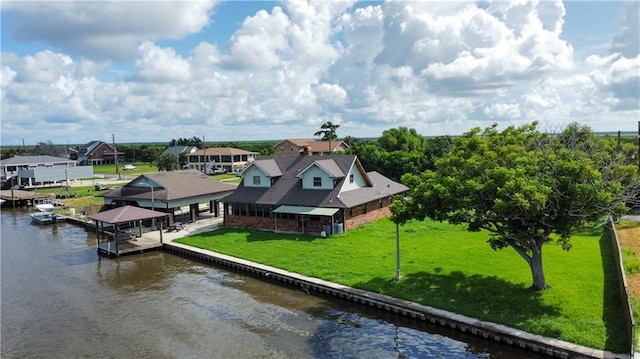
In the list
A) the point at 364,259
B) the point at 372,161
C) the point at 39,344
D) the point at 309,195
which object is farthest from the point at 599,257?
the point at 372,161

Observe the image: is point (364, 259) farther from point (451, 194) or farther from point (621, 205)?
point (621, 205)

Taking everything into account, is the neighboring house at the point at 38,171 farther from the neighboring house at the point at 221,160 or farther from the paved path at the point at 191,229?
the paved path at the point at 191,229

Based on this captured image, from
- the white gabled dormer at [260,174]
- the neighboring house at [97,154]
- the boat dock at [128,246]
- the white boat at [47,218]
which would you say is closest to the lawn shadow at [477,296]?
the white gabled dormer at [260,174]

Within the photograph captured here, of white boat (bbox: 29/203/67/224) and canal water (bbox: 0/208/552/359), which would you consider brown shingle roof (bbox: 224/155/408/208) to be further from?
white boat (bbox: 29/203/67/224)

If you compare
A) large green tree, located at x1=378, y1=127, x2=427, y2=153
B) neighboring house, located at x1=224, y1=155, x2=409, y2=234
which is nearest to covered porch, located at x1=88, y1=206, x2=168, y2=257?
neighboring house, located at x1=224, y1=155, x2=409, y2=234

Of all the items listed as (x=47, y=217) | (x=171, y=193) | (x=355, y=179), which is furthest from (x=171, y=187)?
(x=47, y=217)

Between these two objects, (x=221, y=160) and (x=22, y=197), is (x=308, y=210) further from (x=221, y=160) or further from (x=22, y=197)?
(x=221, y=160)
